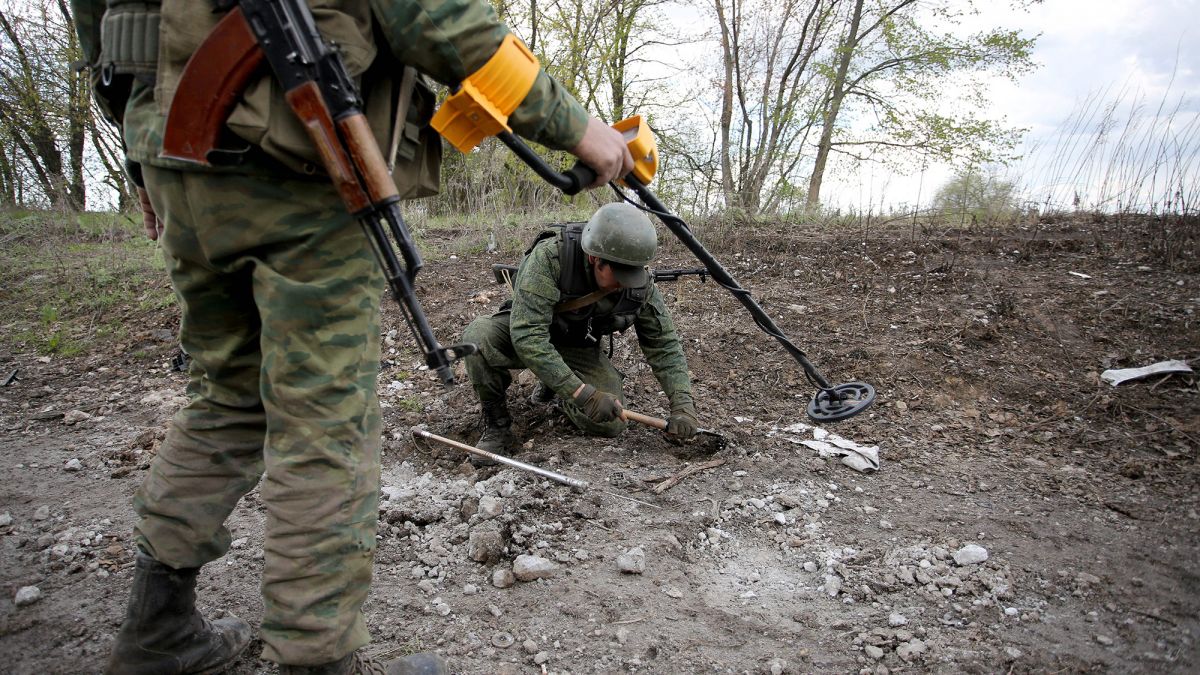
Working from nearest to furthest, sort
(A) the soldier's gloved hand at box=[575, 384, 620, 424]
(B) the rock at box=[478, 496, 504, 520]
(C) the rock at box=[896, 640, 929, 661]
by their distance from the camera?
(C) the rock at box=[896, 640, 929, 661]
(B) the rock at box=[478, 496, 504, 520]
(A) the soldier's gloved hand at box=[575, 384, 620, 424]

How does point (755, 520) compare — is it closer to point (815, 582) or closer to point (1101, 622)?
point (815, 582)

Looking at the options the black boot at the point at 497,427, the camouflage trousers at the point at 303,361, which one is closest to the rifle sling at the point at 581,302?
the black boot at the point at 497,427

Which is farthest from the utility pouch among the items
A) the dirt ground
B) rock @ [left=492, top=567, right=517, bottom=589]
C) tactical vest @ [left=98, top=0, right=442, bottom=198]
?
rock @ [left=492, top=567, right=517, bottom=589]

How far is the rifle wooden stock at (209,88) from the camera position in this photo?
121 cm

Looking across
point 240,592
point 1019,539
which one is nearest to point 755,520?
point 1019,539

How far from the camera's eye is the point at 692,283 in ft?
16.7

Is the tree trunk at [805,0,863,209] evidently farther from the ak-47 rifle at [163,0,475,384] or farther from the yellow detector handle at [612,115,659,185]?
the ak-47 rifle at [163,0,475,384]

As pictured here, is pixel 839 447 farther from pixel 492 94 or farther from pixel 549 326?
pixel 492 94

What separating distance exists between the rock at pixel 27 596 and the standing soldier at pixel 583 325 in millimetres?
1687

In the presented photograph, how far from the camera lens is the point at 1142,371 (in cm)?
317

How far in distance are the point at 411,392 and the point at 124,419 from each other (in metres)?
1.49

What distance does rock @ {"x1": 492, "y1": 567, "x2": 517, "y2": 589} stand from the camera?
204 centimetres

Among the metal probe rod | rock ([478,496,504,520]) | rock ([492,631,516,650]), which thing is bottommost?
rock ([492,631,516,650])

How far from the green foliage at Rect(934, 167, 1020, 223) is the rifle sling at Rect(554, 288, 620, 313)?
12.7ft
